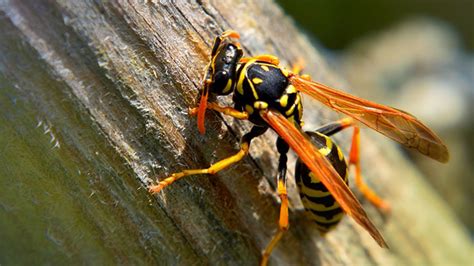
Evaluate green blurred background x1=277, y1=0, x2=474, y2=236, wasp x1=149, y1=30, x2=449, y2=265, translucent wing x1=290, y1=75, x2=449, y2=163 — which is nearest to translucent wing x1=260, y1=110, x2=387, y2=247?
wasp x1=149, y1=30, x2=449, y2=265

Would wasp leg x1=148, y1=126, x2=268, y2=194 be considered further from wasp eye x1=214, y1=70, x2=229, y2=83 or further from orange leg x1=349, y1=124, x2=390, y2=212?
orange leg x1=349, y1=124, x2=390, y2=212

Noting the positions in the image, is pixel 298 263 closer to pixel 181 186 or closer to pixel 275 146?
pixel 275 146

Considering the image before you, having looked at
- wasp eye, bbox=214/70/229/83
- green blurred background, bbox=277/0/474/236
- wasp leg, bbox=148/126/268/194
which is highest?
wasp eye, bbox=214/70/229/83

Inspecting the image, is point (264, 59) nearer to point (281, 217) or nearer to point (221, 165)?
point (221, 165)

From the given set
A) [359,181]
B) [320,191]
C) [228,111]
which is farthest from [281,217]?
[359,181]

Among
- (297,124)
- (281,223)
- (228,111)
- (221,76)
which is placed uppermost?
(221,76)

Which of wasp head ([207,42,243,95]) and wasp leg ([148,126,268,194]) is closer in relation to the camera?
wasp leg ([148,126,268,194])
